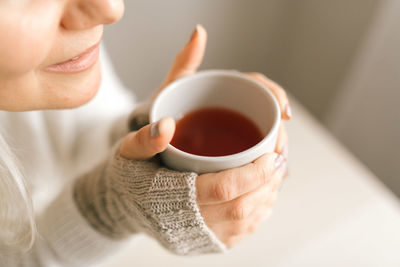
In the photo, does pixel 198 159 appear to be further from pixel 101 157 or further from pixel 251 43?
pixel 251 43

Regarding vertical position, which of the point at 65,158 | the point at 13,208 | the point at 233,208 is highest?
the point at 233,208

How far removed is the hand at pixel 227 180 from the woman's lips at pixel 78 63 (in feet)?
0.33

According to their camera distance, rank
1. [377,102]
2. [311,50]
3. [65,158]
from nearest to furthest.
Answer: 1. [65,158]
2. [377,102]
3. [311,50]

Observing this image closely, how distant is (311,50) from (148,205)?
37.0 inches

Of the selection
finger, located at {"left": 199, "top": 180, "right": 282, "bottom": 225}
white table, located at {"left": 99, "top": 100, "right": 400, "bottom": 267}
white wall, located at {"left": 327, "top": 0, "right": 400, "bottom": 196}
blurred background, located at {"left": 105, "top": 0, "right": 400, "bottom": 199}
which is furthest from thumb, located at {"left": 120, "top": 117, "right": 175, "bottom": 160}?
white wall, located at {"left": 327, "top": 0, "right": 400, "bottom": 196}

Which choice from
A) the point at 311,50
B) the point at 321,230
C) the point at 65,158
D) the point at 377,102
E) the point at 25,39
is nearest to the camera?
the point at 25,39

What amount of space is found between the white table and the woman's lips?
1.16 feet

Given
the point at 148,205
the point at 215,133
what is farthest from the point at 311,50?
the point at 148,205

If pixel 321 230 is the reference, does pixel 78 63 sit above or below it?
above

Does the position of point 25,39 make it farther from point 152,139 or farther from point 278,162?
point 278,162

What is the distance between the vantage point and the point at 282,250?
0.62 meters

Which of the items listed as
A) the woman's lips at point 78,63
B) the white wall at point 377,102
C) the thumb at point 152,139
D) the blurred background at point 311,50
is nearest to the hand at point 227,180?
the thumb at point 152,139

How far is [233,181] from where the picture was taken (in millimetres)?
389

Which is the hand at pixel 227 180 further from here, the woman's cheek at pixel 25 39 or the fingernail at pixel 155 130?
the woman's cheek at pixel 25 39
